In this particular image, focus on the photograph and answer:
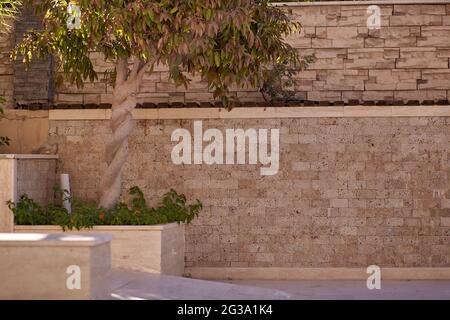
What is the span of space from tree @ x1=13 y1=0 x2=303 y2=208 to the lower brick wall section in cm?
153

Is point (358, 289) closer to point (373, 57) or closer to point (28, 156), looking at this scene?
point (373, 57)

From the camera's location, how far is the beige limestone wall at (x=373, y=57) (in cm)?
1756

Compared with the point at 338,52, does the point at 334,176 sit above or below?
below

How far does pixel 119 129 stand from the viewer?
15391 mm

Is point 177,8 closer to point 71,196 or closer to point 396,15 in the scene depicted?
point 71,196

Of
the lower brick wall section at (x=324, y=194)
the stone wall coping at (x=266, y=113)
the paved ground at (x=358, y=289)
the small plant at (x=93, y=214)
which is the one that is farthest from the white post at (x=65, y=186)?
the paved ground at (x=358, y=289)

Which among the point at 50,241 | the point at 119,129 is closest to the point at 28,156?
the point at 119,129

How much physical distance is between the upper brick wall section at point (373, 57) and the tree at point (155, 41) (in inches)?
67.4

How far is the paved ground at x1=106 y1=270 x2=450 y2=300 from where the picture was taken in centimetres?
1204

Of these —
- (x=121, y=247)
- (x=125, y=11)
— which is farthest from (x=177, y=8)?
(x=121, y=247)

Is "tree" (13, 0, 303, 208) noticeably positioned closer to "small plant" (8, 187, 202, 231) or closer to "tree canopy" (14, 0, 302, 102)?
"tree canopy" (14, 0, 302, 102)
